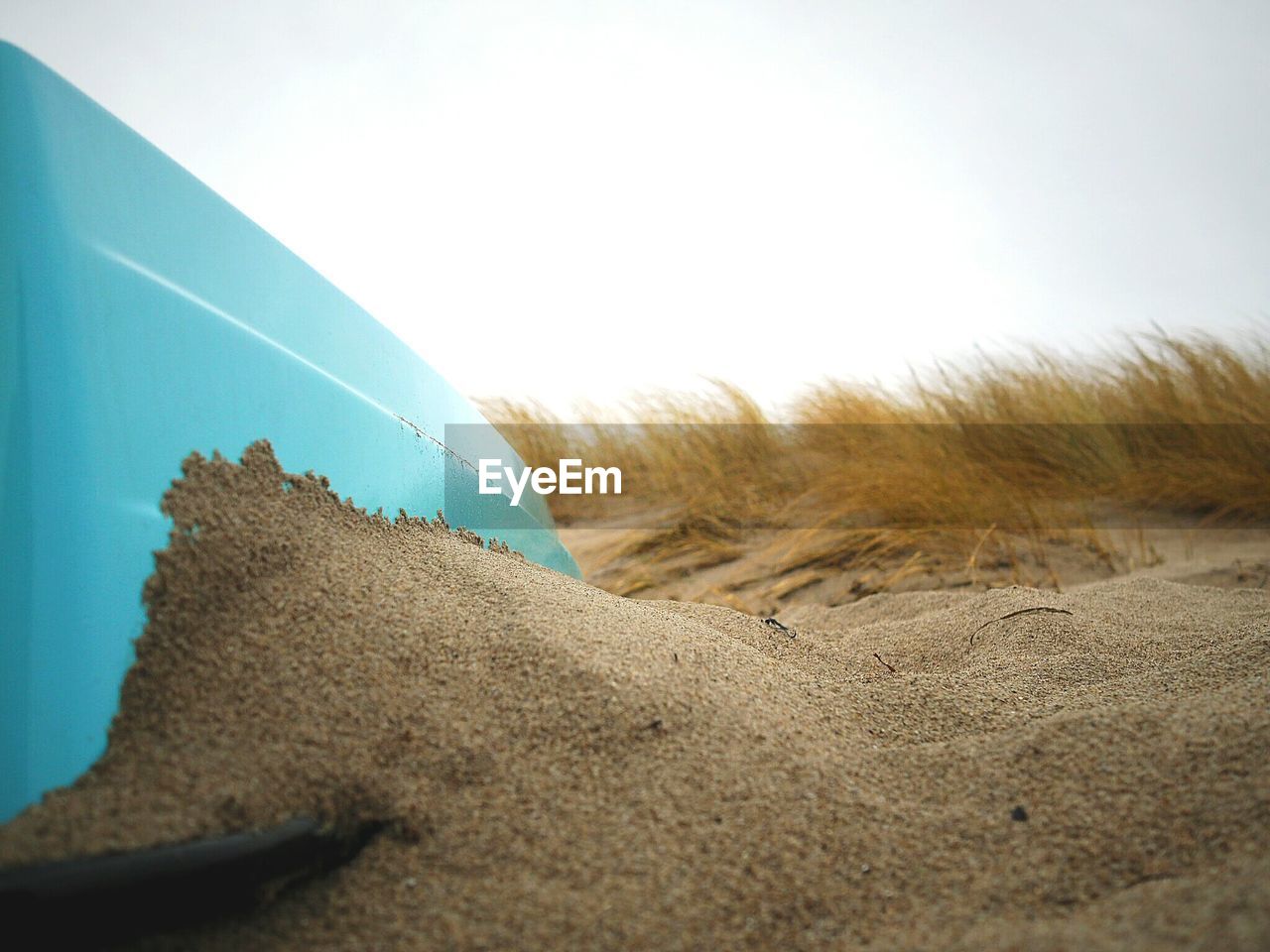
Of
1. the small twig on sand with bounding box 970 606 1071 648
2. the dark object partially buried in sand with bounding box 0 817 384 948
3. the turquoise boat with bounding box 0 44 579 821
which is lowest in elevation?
the dark object partially buried in sand with bounding box 0 817 384 948

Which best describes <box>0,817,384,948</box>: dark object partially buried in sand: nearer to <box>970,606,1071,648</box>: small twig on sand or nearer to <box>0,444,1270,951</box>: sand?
<box>0,444,1270,951</box>: sand

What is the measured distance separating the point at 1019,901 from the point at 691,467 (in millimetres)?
3624

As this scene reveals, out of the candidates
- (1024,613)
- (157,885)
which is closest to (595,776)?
(157,885)

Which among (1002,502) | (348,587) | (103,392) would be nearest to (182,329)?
(103,392)

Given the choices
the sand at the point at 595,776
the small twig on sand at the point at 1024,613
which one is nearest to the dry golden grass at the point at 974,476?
the small twig on sand at the point at 1024,613

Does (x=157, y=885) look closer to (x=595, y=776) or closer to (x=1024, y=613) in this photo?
(x=595, y=776)

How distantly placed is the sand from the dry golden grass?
5.47ft

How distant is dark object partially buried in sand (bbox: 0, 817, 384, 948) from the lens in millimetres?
590

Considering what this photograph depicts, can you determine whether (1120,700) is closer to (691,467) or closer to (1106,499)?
(1106,499)

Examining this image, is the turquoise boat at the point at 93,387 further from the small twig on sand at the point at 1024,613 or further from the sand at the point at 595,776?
the small twig on sand at the point at 1024,613

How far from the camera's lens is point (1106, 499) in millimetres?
3238

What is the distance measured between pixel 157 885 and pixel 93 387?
17.6 inches

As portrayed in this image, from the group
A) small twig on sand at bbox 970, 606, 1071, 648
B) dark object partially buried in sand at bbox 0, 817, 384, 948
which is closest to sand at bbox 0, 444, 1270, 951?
dark object partially buried in sand at bbox 0, 817, 384, 948

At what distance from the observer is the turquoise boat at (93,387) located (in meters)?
0.73
